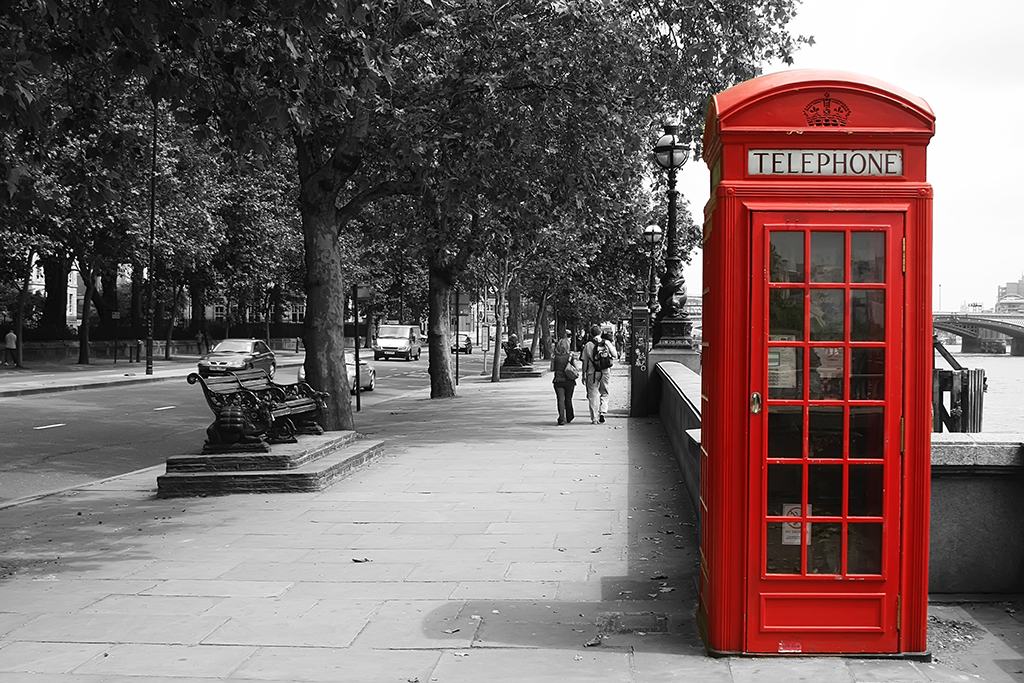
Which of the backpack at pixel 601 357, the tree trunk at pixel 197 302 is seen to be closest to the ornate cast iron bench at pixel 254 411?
the backpack at pixel 601 357

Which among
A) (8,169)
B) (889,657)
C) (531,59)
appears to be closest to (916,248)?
(889,657)

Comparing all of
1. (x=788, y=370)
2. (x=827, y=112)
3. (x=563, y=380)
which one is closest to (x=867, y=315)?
(x=788, y=370)

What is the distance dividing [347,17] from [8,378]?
3036 cm

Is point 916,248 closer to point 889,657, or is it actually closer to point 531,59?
point 889,657

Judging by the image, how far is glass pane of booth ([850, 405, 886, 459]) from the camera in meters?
4.98

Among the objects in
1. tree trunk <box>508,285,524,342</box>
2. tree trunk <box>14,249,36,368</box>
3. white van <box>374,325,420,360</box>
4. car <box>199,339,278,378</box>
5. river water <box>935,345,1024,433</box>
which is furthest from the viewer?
white van <box>374,325,420,360</box>

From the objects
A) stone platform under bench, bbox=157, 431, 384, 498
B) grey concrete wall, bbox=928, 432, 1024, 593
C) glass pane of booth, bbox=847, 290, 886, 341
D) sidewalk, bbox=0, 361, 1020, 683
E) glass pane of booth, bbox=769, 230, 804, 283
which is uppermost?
glass pane of booth, bbox=769, 230, 804, 283

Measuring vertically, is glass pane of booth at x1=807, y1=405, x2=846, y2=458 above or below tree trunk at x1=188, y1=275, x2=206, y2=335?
below

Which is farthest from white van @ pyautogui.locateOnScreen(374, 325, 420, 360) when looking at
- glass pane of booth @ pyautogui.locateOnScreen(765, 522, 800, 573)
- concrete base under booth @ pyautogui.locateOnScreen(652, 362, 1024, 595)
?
glass pane of booth @ pyautogui.locateOnScreen(765, 522, 800, 573)

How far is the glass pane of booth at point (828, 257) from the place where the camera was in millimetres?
4980

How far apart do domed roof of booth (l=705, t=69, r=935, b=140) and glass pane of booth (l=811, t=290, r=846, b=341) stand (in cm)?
79

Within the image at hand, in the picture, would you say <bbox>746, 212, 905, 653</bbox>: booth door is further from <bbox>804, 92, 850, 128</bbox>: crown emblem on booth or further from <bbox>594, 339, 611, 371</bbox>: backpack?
<bbox>594, 339, 611, 371</bbox>: backpack

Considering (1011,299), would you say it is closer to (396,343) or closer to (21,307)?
(396,343)

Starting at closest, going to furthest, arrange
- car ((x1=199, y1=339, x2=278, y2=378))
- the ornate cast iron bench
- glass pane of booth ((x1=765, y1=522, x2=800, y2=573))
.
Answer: glass pane of booth ((x1=765, y1=522, x2=800, y2=573))
the ornate cast iron bench
car ((x1=199, y1=339, x2=278, y2=378))
